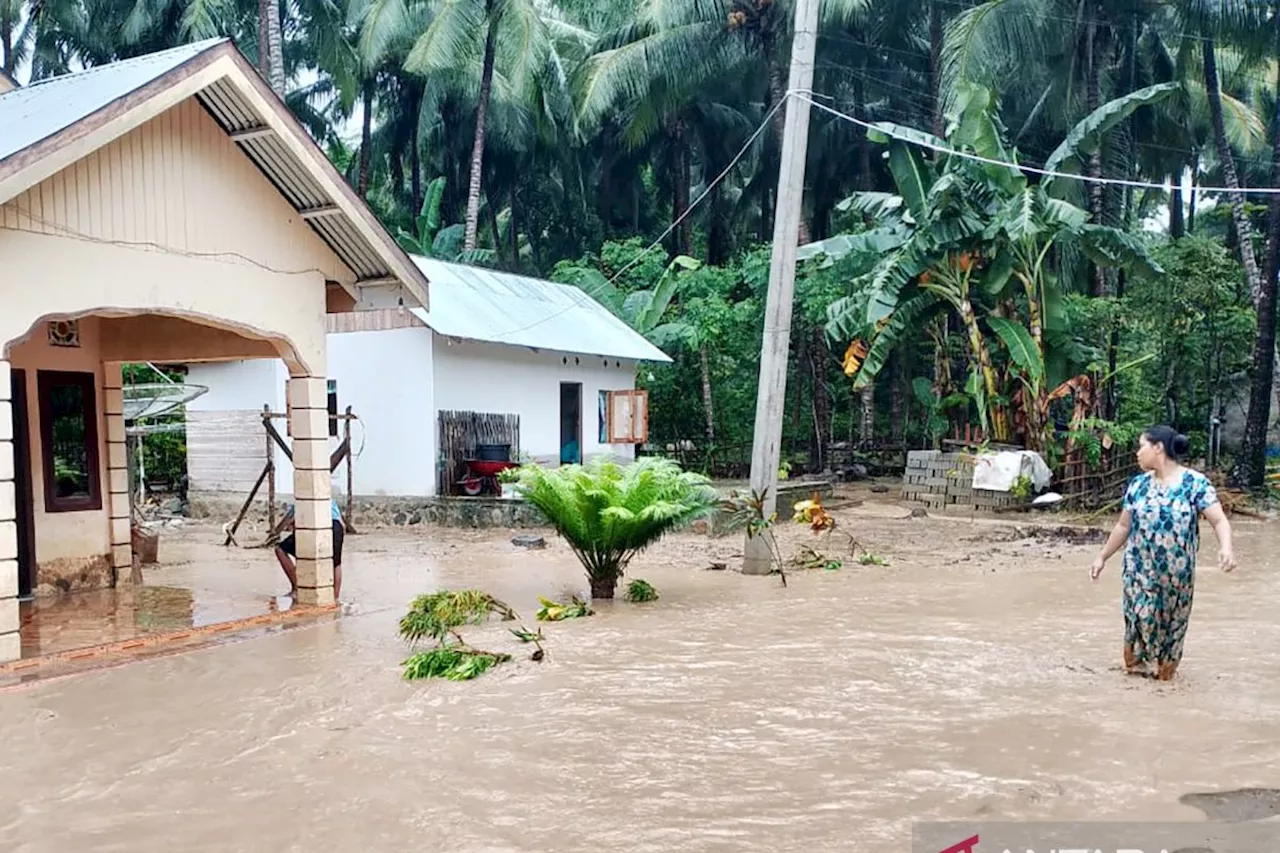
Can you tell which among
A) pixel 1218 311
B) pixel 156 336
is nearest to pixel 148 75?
pixel 156 336

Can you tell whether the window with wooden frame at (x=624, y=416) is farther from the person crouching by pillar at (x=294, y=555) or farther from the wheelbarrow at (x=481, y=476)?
the person crouching by pillar at (x=294, y=555)

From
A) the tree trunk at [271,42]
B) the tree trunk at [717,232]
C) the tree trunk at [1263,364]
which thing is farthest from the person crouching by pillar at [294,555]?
the tree trunk at [717,232]

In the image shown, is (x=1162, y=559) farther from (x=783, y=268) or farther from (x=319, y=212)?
(x=319, y=212)

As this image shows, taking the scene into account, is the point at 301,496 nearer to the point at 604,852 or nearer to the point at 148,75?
the point at 148,75

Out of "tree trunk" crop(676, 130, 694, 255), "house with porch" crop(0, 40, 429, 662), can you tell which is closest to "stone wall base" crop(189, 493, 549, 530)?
"house with porch" crop(0, 40, 429, 662)

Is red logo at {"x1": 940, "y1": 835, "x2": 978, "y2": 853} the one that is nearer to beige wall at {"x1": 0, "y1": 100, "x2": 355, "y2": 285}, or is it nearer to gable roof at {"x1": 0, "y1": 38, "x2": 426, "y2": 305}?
gable roof at {"x1": 0, "y1": 38, "x2": 426, "y2": 305}

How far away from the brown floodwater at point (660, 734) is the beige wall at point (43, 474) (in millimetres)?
3170

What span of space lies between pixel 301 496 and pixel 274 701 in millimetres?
3046

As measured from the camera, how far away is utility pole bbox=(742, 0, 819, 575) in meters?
11.5

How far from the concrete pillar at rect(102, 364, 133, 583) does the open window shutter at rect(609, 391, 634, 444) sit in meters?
12.1

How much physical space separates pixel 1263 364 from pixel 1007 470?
5.96m

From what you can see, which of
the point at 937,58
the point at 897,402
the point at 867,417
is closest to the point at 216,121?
the point at 867,417

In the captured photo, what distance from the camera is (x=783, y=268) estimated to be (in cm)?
1163

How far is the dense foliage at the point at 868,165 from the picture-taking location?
18.4 metres
